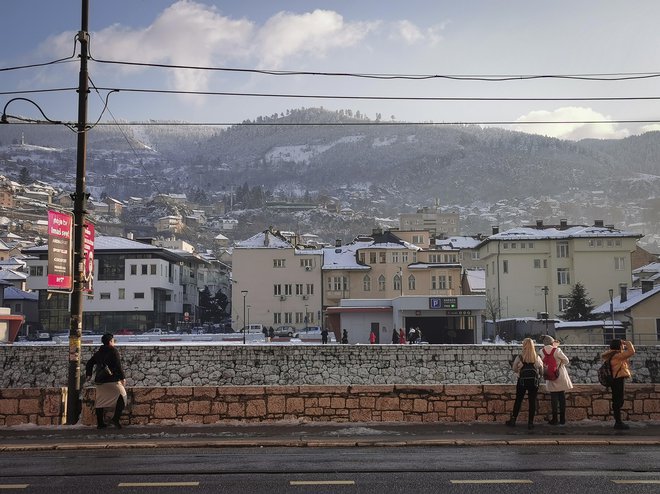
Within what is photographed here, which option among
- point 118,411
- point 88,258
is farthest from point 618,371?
point 88,258

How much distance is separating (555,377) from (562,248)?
237 feet

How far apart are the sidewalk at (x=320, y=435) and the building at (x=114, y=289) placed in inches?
2917

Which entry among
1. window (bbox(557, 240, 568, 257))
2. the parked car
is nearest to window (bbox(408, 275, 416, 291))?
the parked car

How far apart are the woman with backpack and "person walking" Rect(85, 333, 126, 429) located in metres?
7.68

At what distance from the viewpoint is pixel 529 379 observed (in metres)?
14.2

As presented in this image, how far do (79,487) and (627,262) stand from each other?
264ft

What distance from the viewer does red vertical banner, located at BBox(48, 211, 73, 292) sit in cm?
1473

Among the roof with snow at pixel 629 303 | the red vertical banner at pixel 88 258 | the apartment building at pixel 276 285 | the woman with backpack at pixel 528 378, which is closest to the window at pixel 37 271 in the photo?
the apartment building at pixel 276 285

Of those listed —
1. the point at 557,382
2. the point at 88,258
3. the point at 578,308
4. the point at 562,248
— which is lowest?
the point at 557,382

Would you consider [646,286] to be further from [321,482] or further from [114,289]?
[321,482]

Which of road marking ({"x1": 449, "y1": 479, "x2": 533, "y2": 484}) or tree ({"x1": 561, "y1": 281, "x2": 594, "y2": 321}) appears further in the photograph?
tree ({"x1": 561, "y1": 281, "x2": 594, "y2": 321})

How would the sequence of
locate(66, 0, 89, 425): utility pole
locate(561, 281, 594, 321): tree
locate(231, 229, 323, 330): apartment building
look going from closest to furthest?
locate(66, 0, 89, 425): utility pole
locate(561, 281, 594, 321): tree
locate(231, 229, 323, 330): apartment building

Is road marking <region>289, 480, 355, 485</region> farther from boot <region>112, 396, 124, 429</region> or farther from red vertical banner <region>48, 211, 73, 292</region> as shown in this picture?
red vertical banner <region>48, 211, 73, 292</region>

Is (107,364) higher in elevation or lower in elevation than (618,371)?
higher
